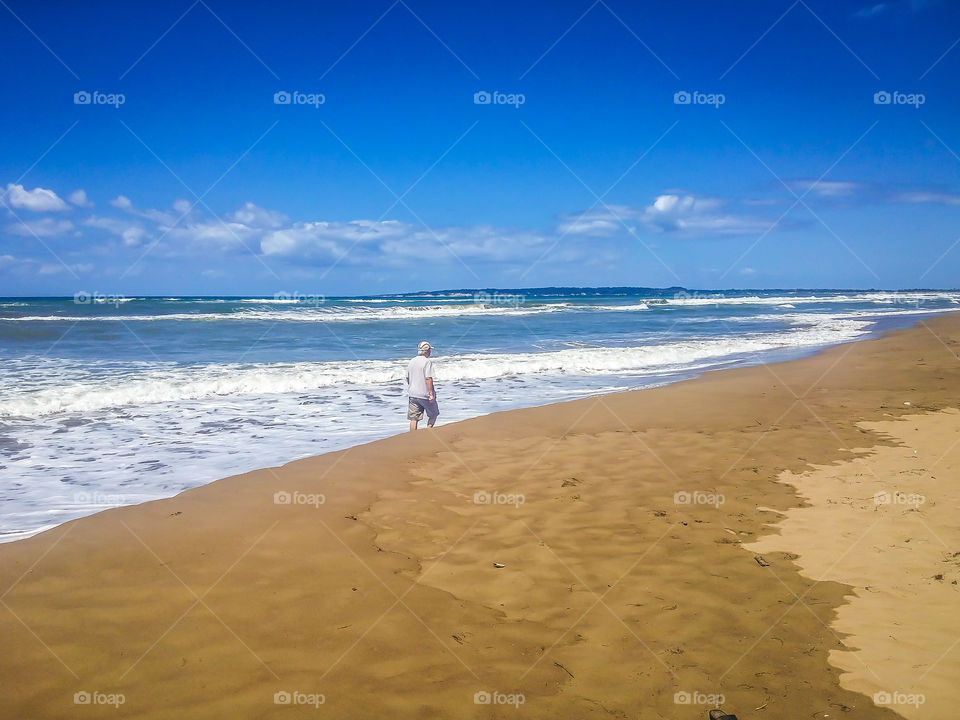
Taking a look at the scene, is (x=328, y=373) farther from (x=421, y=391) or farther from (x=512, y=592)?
(x=512, y=592)

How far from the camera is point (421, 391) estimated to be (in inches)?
372

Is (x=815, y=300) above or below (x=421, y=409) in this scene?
above

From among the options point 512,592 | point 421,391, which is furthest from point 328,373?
point 512,592

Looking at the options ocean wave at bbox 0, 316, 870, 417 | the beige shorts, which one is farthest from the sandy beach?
ocean wave at bbox 0, 316, 870, 417

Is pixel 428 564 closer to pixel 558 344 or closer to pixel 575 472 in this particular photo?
pixel 575 472

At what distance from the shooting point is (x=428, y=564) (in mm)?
4641

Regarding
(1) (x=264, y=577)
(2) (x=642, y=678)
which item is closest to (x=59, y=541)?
(1) (x=264, y=577)

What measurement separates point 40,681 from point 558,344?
2004cm

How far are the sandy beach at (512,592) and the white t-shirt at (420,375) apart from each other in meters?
2.04

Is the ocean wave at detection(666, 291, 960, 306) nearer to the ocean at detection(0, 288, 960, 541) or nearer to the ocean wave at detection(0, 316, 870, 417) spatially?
the ocean at detection(0, 288, 960, 541)

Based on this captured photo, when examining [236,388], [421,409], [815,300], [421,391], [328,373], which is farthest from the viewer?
[815,300]

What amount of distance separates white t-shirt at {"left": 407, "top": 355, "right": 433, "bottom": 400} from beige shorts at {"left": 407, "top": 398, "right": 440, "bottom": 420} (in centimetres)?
8

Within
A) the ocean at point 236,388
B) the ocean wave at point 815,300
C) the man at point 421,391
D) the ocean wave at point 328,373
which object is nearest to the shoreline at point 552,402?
the ocean at point 236,388

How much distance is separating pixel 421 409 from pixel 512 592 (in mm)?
5572
